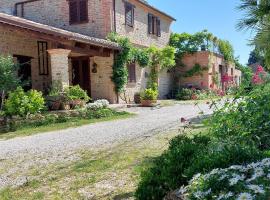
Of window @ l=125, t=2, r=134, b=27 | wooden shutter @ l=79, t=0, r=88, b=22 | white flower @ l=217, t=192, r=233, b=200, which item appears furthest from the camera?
window @ l=125, t=2, r=134, b=27

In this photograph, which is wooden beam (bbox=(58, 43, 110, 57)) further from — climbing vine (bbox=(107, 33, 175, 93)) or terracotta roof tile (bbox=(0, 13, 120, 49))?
climbing vine (bbox=(107, 33, 175, 93))

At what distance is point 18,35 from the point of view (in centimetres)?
1546

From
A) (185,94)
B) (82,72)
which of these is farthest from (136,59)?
(185,94)

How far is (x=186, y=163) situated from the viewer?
3275 mm

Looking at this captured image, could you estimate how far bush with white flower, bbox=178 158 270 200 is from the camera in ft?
6.55

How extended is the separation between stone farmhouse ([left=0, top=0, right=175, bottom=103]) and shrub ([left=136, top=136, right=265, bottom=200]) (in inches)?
395

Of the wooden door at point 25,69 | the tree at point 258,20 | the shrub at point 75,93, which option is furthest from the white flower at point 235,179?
the wooden door at point 25,69

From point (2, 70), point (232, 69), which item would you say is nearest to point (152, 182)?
point (2, 70)

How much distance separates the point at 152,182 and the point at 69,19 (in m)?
17.2

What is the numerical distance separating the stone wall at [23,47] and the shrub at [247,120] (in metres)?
11.3

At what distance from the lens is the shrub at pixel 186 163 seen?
2633mm

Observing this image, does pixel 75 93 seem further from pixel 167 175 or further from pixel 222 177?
pixel 222 177

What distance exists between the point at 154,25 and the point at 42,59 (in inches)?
353

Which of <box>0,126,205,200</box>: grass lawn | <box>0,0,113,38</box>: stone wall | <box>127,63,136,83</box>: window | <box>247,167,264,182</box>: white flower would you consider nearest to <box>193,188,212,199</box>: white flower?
<box>247,167,264,182</box>: white flower
